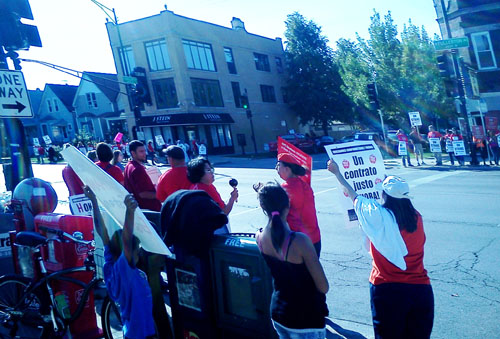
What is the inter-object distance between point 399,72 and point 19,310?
29889mm

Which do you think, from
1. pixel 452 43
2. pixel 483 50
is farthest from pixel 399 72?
pixel 452 43

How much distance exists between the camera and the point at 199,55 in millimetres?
38719

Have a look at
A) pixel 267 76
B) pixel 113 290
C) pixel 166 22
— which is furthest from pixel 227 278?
pixel 267 76

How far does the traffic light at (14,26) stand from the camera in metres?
6.18

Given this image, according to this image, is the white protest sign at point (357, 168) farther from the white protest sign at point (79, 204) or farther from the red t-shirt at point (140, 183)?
the white protest sign at point (79, 204)

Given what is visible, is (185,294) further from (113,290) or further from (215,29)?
(215,29)

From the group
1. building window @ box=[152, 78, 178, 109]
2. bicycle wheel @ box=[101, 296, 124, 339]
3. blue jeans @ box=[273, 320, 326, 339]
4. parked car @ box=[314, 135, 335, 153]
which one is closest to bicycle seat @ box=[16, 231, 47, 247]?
bicycle wheel @ box=[101, 296, 124, 339]

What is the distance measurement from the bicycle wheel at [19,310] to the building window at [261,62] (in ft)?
137

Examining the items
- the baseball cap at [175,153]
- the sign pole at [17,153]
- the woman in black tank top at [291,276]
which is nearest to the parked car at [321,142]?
the sign pole at [17,153]

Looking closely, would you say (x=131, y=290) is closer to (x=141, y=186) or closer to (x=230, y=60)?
(x=141, y=186)

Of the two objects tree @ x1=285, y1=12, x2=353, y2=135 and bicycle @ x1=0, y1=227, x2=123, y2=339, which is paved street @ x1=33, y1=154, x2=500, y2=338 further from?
tree @ x1=285, y1=12, x2=353, y2=135

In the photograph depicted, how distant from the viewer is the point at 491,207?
10148mm

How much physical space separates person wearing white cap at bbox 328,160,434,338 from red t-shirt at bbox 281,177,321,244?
4.04ft

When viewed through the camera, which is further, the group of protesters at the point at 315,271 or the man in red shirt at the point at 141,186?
the man in red shirt at the point at 141,186
